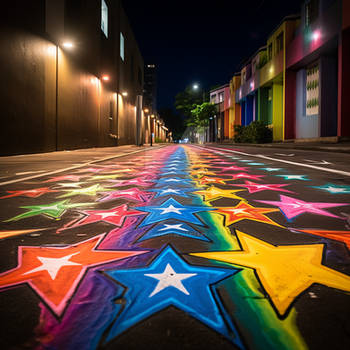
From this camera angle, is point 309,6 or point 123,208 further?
point 309,6

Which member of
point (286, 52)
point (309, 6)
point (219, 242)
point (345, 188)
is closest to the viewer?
point (219, 242)

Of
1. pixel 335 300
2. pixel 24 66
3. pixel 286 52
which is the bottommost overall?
pixel 335 300

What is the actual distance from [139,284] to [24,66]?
9.91m

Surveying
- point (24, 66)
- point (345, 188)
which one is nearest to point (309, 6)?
point (24, 66)

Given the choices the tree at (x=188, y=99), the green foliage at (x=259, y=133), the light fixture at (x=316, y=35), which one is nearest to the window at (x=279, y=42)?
the green foliage at (x=259, y=133)

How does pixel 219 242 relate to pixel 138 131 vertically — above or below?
below

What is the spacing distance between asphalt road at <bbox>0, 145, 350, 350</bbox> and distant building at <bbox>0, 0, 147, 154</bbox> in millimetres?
7639

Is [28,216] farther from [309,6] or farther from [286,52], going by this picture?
[286,52]

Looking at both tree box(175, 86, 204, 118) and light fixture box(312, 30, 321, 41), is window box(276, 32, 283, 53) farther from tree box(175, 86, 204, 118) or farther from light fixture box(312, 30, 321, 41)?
tree box(175, 86, 204, 118)

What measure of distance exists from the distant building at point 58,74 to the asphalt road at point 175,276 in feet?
25.1

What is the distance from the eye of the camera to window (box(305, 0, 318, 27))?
16847 mm

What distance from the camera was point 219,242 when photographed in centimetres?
146

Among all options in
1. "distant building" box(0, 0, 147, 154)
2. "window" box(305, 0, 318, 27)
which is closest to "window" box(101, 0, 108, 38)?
"distant building" box(0, 0, 147, 154)

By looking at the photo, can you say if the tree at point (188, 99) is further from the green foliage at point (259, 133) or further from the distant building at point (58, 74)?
the distant building at point (58, 74)
